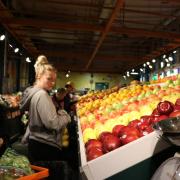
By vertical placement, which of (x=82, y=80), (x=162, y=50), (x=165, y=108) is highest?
(x=162, y=50)

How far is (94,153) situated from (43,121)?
116 cm

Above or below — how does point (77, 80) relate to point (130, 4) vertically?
below

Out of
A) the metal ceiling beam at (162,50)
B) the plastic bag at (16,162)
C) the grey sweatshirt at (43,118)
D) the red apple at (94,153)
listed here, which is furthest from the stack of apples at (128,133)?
the metal ceiling beam at (162,50)

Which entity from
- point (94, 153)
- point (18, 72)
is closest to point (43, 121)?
point (94, 153)

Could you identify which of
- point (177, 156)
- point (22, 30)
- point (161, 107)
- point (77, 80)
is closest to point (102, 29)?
point (22, 30)

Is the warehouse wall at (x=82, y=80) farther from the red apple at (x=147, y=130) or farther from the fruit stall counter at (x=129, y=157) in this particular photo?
the fruit stall counter at (x=129, y=157)

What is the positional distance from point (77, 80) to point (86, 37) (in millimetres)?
13693

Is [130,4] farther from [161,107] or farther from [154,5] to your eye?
[161,107]

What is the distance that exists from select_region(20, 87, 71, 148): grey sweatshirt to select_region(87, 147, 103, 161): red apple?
104 centimetres

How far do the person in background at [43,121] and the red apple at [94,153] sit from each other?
3.43ft

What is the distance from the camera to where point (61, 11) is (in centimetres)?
934

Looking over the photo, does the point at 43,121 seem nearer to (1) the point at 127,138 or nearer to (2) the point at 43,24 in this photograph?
(1) the point at 127,138

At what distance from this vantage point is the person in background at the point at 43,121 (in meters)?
3.07

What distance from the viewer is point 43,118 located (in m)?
3.06
